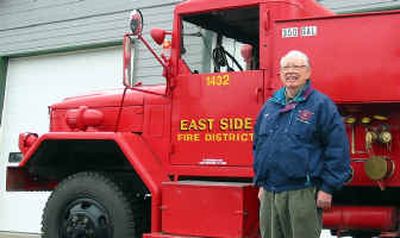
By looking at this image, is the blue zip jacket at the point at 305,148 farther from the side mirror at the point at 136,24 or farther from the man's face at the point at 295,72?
the side mirror at the point at 136,24

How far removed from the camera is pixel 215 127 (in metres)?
6.21

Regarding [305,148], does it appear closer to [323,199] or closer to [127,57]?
[323,199]

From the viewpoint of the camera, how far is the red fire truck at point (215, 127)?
5461 millimetres

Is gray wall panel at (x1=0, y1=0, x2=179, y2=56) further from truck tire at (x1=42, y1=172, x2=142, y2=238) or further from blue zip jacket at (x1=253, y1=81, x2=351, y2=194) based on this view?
blue zip jacket at (x1=253, y1=81, x2=351, y2=194)

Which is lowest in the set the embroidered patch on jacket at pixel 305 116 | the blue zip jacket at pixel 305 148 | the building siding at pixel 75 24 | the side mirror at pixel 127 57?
the blue zip jacket at pixel 305 148

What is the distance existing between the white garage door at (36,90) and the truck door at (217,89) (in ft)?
17.9

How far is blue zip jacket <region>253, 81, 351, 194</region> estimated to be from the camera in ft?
14.6

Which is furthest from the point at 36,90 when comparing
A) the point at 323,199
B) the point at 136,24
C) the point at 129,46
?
the point at 323,199

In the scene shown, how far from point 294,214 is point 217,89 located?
1988 millimetres

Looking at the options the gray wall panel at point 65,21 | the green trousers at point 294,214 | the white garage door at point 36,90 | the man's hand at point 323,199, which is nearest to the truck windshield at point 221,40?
the green trousers at point 294,214

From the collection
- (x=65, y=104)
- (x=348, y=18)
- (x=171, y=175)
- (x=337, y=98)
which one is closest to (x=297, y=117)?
(x=337, y=98)

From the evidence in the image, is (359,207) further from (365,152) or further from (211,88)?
(211,88)

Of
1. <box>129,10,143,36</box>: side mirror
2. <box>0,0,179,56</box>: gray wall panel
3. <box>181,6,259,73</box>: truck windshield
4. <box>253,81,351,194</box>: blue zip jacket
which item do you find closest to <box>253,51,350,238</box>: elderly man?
<box>253,81,351,194</box>: blue zip jacket

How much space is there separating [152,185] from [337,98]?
6.22 feet
